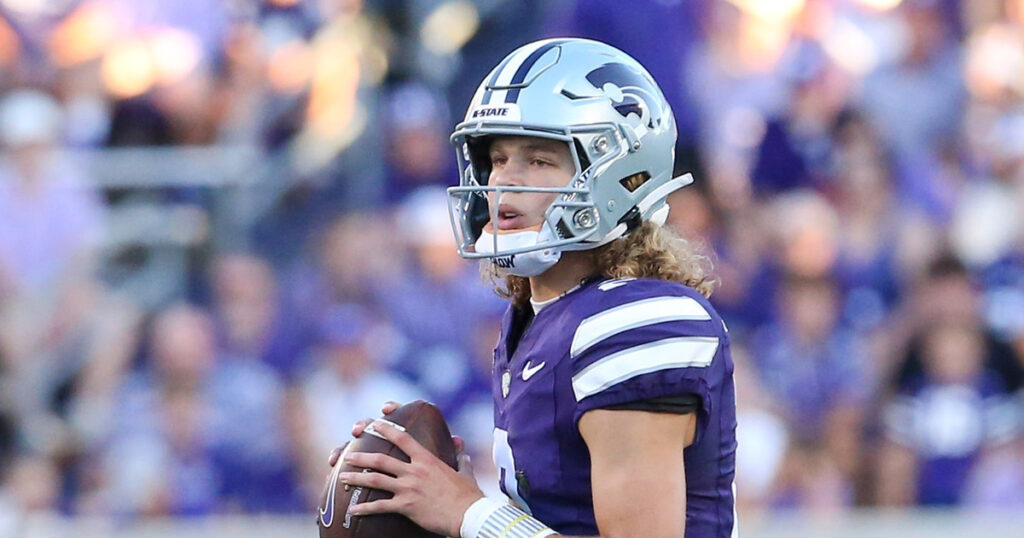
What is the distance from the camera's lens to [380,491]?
2.31m

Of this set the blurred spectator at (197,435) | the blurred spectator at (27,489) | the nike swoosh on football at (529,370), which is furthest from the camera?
the blurred spectator at (197,435)

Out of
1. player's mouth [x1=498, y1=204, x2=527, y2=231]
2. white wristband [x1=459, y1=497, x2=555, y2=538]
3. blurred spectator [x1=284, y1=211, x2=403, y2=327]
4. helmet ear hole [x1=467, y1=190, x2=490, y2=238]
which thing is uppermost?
blurred spectator [x1=284, y1=211, x2=403, y2=327]

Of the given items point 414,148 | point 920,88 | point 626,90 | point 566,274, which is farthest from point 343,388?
point 626,90

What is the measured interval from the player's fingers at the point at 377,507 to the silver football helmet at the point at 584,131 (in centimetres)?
45

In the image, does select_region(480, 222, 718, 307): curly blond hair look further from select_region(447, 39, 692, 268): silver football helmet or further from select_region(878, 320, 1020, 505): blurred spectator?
select_region(878, 320, 1020, 505): blurred spectator

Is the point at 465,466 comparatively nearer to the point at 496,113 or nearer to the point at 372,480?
the point at 372,480

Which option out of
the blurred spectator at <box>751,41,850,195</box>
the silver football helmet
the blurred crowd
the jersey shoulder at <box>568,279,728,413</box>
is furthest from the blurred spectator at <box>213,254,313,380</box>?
the jersey shoulder at <box>568,279,728,413</box>

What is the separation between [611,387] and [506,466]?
31 centimetres

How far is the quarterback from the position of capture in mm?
2123

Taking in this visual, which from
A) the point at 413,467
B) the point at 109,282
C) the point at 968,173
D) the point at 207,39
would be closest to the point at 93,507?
the point at 109,282

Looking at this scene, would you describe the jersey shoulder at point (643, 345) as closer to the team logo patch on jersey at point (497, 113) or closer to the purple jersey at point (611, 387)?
the purple jersey at point (611, 387)

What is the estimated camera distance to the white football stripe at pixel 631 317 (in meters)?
2.19

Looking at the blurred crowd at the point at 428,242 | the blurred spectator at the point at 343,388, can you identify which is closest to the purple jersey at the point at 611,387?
the blurred crowd at the point at 428,242

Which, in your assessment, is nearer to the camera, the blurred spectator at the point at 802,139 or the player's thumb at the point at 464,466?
the player's thumb at the point at 464,466
